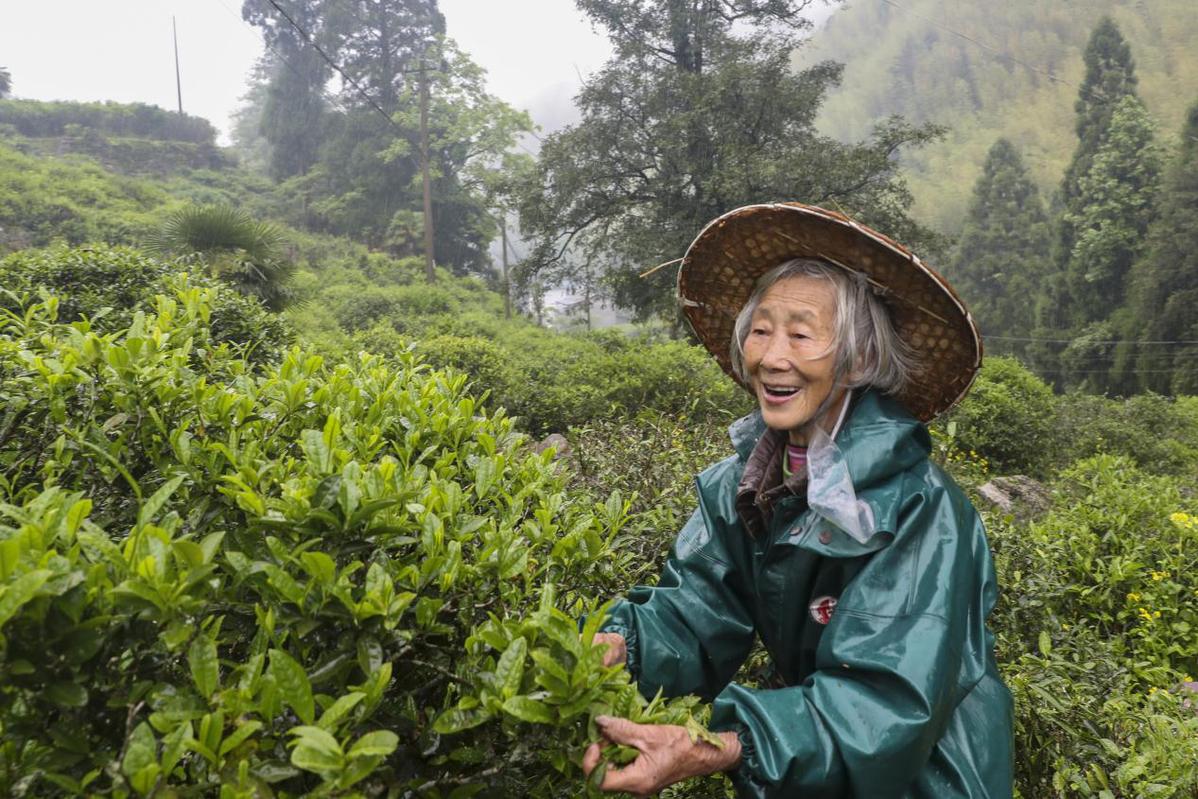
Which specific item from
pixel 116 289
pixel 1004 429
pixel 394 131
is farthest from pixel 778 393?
pixel 394 131

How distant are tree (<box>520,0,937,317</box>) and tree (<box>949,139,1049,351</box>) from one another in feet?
67.9

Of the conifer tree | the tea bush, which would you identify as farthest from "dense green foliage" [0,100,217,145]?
the conifer tree

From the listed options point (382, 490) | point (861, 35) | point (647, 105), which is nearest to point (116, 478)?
point (382, 490)

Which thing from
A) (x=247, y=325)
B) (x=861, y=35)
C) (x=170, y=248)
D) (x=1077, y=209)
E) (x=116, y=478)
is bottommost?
(x=116, y=478)

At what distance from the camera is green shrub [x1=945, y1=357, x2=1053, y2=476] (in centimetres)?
848

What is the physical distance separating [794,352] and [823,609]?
52 cm

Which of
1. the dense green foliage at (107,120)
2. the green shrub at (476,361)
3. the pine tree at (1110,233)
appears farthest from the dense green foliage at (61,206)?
the pine tree at (1110,233)

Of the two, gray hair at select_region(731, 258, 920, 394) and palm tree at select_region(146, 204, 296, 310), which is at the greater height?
palm tree at select_region(146, 204, 296, 310)

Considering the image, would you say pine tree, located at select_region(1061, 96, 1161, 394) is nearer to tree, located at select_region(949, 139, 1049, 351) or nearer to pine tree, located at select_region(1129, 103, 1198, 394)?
pine tree, located at select_region(1129, 103, 1198, 394)

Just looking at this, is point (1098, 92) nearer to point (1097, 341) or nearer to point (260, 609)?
point (1097, 341)

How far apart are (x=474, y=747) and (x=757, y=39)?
15.5 meters

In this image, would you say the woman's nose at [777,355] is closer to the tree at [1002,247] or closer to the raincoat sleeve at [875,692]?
the raincoat sleeve at [875,692]

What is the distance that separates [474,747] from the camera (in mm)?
975

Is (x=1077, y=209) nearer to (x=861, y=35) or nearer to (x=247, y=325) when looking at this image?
(x=247, y=325)
